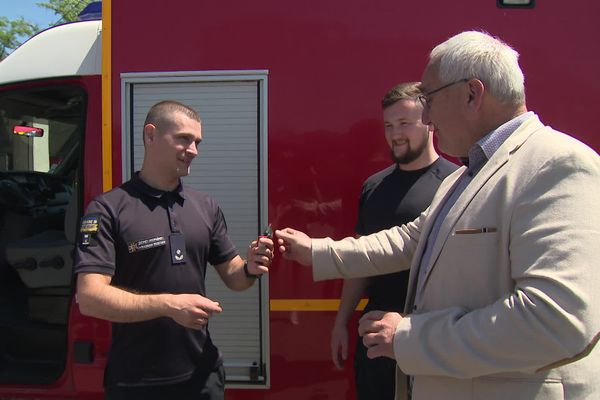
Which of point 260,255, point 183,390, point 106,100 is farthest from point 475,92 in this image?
point 106,100

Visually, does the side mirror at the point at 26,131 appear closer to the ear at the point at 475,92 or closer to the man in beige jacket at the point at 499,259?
the man in beige jacket at the point at 499,259

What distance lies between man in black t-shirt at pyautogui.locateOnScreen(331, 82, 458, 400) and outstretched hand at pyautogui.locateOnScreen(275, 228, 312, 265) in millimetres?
414

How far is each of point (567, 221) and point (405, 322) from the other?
0.46m

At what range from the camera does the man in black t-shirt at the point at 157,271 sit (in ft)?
5.73

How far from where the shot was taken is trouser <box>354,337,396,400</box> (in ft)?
7.07

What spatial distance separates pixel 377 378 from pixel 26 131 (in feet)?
10.3

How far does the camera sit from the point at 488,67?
132 centimetres

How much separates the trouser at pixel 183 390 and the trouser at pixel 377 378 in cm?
60

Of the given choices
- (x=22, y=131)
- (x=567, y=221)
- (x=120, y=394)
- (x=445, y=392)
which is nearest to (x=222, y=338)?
(x=120, y=394)

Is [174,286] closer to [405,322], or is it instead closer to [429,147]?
[405,322]

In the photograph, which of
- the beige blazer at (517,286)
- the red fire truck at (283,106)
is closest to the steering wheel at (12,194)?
the red fire truck at (283,106)

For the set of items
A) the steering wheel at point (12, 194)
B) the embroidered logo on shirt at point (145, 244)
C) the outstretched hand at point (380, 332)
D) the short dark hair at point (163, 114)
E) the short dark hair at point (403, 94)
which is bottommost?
the outstretched hand at point (380, 332)

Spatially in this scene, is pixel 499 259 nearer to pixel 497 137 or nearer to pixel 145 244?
pixel 497 137

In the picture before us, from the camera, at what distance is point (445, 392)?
132cm
